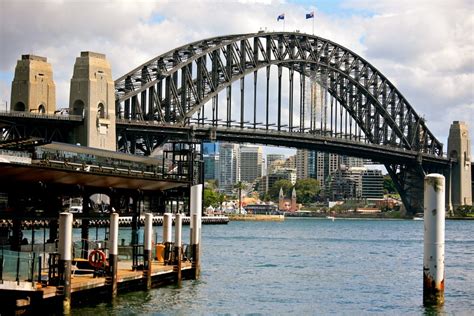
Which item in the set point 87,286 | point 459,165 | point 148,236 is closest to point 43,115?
point 148,236

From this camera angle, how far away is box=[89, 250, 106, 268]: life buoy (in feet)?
120

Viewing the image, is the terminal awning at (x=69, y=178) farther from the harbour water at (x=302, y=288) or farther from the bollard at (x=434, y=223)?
the bollard at (x=434, y=223)

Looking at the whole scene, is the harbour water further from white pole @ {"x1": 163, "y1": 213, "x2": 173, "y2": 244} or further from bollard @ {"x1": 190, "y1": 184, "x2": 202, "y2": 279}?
white pole @ {"x1": 163, "y1": 213, "x2": 173, "y2": 244}

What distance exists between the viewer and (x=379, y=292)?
152 feet

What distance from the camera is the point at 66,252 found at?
31469 millimetres

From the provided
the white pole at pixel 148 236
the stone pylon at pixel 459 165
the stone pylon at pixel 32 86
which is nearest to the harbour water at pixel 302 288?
the white pole at pixel 148 236

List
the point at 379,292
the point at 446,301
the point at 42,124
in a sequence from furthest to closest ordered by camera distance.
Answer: the point at 42,124, the point at 379,292, the point at 446,301

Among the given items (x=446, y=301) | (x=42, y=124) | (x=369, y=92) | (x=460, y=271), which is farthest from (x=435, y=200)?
(x=369, y=92)

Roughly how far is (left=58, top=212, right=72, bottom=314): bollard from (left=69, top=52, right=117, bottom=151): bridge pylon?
7641cm

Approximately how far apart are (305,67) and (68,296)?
13512 cm

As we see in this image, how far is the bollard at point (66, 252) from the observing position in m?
31.3

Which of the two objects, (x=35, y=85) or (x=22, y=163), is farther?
(x=35, y=85)

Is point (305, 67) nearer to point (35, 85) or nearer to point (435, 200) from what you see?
point (35, 85)

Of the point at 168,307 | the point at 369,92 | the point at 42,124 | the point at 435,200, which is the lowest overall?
the point at 168,307
